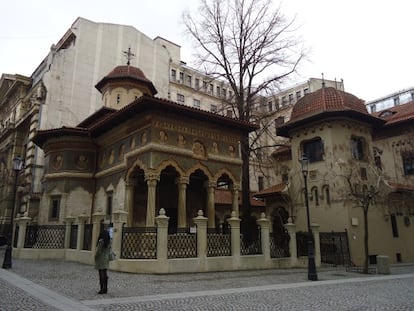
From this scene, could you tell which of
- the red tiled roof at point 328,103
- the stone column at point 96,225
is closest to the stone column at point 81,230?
the stone column at point 96,225

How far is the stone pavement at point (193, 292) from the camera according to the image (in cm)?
722

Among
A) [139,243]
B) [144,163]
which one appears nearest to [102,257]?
[139,243]

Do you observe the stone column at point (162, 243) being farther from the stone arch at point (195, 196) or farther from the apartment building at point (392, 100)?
the apartment building at point (392, 100)

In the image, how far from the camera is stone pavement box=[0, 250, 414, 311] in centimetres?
722

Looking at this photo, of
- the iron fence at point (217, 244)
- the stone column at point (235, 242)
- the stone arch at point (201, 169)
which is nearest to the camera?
the iron fence at point (217, 244)

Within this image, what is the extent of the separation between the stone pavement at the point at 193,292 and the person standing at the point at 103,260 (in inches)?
11.0

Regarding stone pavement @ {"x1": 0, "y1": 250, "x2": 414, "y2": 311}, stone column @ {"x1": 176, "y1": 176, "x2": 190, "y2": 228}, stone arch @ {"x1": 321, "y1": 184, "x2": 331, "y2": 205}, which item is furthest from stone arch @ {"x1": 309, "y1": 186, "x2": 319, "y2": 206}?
stone pavement @ {"x1": 0, "y1": 250, "x2": 414, "y2": 311}

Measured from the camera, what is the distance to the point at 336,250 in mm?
18984

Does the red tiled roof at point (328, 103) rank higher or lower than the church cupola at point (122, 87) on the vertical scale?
lower

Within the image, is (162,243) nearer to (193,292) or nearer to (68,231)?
(193,292)

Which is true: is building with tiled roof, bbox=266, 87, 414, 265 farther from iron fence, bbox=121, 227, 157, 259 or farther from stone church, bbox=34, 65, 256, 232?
iron fence, bbox=121, 227, 157, 259

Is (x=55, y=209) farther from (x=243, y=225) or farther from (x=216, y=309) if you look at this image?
(x=216, y=309)

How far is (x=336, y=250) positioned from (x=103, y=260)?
14407 millimetres

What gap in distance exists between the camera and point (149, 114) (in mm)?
16641
